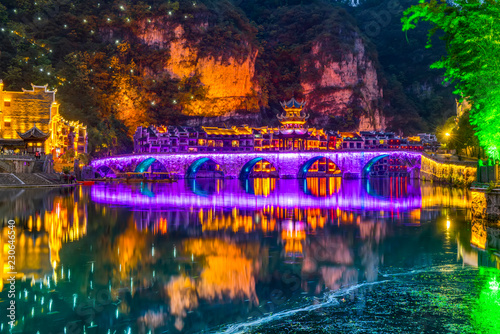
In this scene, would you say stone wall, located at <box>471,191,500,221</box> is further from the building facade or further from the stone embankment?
the building facade

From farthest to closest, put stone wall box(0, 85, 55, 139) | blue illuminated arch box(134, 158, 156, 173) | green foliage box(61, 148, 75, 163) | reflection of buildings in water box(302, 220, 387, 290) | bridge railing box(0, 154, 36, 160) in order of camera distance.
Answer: blue illuminated arch box(134, 158, 156, 173), green foliage box(61, 148, 75, 163), stone wall box(0, 85, 55, 139), bridge railing box(0, 154, 36, 160), reflection of buildings in water box(302, 220, 387, 290)

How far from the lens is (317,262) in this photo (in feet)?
45.0

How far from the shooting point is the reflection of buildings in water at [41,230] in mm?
13211

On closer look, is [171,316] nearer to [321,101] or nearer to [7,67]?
[7,67]

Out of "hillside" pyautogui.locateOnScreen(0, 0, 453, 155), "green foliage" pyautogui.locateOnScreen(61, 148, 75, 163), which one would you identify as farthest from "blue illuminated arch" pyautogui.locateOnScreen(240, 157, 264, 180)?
"hillside" pyautogui.locateOnScreen(0, 0, 453, 155)

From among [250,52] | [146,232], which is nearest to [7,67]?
[250,52]

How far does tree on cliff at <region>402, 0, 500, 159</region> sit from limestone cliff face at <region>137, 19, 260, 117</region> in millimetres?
75708

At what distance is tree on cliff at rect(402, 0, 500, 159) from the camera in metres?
17.0

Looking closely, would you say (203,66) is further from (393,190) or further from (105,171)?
(393,190)

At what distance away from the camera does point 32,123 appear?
57719 millimetres

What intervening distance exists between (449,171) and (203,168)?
42.8 metres

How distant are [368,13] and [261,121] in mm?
54650

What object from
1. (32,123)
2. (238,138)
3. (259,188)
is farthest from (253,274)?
(238,138)

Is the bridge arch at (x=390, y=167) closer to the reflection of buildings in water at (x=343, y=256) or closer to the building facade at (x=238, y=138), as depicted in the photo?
the building facade at (x=238, y=138)
